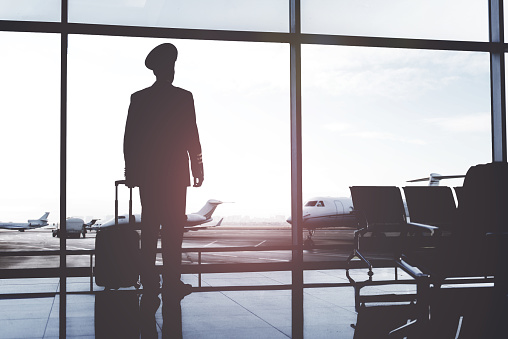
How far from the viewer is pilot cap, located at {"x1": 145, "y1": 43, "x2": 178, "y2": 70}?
265 cm

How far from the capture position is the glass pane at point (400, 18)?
4.76 m

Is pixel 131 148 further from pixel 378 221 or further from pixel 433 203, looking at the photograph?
pixel 378 221

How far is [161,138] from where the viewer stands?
259 cm

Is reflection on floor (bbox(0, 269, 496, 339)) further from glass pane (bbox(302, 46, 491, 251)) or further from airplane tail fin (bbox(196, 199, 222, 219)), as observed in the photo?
airplane tail fin (bbox(196, 199, 222, 219))

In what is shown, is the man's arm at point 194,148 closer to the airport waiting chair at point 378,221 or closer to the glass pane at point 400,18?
the airport waiting chair at point 378,221

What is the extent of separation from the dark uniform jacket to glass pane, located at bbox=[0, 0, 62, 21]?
2.12 metres

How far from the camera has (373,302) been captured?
400 centimetres

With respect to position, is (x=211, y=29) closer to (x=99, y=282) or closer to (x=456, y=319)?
(x=99, y=282)

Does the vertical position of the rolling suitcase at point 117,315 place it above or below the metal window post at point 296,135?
below

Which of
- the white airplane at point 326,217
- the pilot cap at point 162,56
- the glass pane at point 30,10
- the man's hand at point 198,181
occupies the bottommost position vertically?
the white airplane at point 326,217

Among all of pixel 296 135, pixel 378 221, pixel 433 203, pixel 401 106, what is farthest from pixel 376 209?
pixel 401 106

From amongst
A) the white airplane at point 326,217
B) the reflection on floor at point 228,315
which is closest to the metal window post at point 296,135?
the reflection on floor at point 228,315

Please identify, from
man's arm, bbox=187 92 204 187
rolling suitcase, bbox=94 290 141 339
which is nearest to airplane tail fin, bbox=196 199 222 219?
rolling suitcase, bbox=94 290 141 339

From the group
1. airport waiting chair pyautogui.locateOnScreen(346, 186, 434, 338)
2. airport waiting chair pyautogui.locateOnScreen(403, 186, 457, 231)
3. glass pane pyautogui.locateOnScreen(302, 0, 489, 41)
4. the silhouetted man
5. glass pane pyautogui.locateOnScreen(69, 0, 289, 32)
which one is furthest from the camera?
glass pane pyautogui.locateOnScreen(302, 0, 489, 41)
